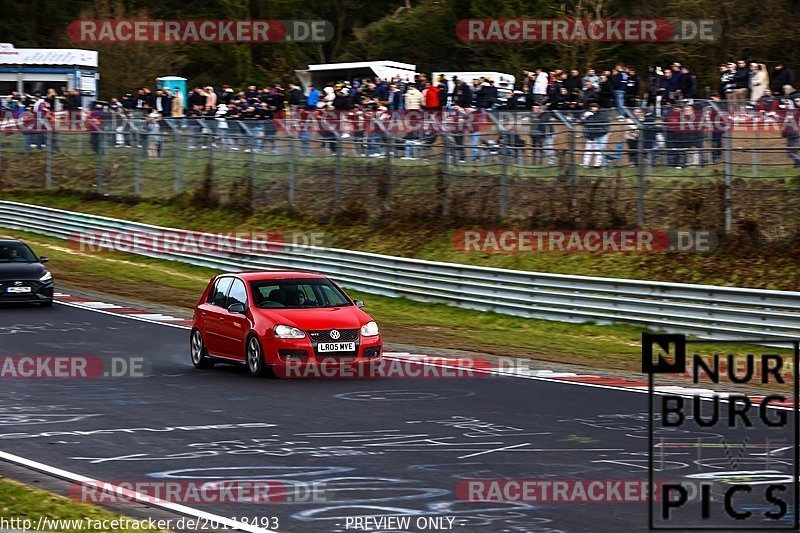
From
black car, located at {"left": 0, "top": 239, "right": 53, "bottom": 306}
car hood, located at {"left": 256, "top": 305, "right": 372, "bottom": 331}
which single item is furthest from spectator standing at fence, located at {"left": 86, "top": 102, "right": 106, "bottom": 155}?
car hood, located at {"left": 256, "top": 305, "right": 372, "bottom": 331}

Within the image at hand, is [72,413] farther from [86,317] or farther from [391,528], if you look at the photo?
[86,317]

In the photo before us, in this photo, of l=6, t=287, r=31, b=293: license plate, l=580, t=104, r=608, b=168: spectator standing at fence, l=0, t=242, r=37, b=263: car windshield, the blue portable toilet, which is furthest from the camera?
the blue portable toilet

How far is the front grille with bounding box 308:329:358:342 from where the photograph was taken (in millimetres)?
16656

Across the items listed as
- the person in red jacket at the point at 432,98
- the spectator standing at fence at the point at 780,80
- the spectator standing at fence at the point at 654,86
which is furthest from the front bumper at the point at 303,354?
the person in red jacket at the point at 432,98

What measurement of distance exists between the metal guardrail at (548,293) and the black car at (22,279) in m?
6.35

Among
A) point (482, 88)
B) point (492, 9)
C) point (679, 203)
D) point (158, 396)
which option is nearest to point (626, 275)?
point (679, 203)

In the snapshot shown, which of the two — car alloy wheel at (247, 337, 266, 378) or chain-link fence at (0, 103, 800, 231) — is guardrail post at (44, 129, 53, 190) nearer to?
chain-link fence at (0, 103, 800, 231)

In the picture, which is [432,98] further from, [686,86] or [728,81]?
[728,81]

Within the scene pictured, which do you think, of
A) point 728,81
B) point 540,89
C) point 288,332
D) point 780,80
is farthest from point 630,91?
point 288,332

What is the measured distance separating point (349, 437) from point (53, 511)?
4110 mm

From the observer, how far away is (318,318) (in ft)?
55.8

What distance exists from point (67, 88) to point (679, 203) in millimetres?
28610

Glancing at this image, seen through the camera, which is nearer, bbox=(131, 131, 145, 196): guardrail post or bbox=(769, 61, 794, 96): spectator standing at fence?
bbox=(769, 61, 794, 96): spectator standing at fence

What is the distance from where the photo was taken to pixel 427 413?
14.1 m
